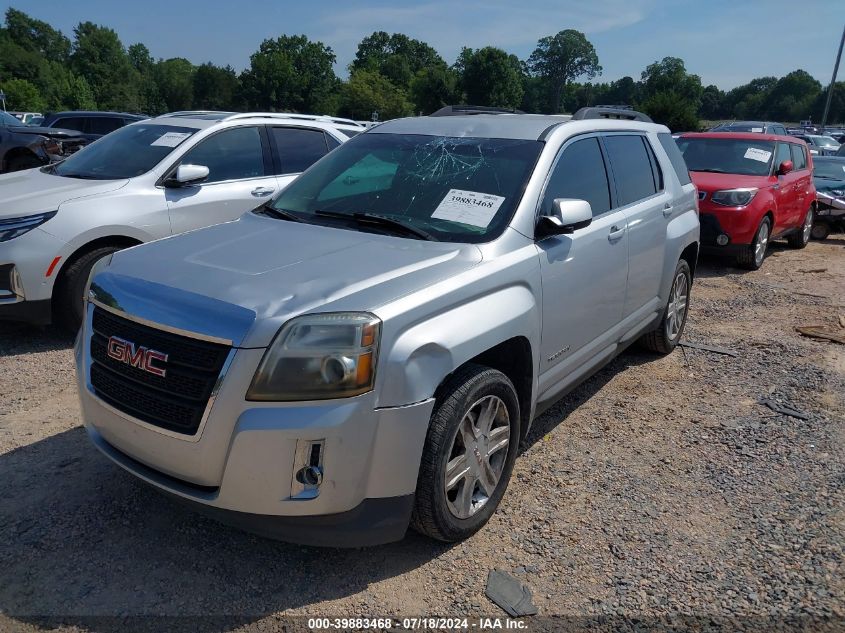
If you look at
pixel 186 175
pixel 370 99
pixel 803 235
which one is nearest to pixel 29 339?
pixel 186 175

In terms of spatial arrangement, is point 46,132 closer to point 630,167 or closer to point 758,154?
point 758,154

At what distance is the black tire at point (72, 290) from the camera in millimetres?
5242

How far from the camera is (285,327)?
95.4 inches

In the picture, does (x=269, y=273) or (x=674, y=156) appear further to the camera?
(x=674, y=156)

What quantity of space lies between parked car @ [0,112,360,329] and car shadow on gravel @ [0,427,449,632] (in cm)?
217

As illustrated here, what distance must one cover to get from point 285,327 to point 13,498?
1.87 m

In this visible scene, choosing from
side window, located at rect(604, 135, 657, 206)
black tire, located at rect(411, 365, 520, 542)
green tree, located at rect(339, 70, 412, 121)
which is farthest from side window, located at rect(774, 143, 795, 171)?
green tree, located at rect(339, 70, 412, 121)

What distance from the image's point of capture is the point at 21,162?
1328 cm

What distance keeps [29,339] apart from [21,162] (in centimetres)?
960

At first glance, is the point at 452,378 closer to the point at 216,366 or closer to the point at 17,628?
the point at 216,366

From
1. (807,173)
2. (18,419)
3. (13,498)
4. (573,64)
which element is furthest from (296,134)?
(573,64)

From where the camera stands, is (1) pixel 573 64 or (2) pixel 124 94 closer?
(2) pixel 124 94

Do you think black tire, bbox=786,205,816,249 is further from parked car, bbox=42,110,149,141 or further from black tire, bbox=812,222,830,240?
parked car, bbox=42,110,149,141

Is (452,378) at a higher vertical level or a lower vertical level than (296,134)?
lower
